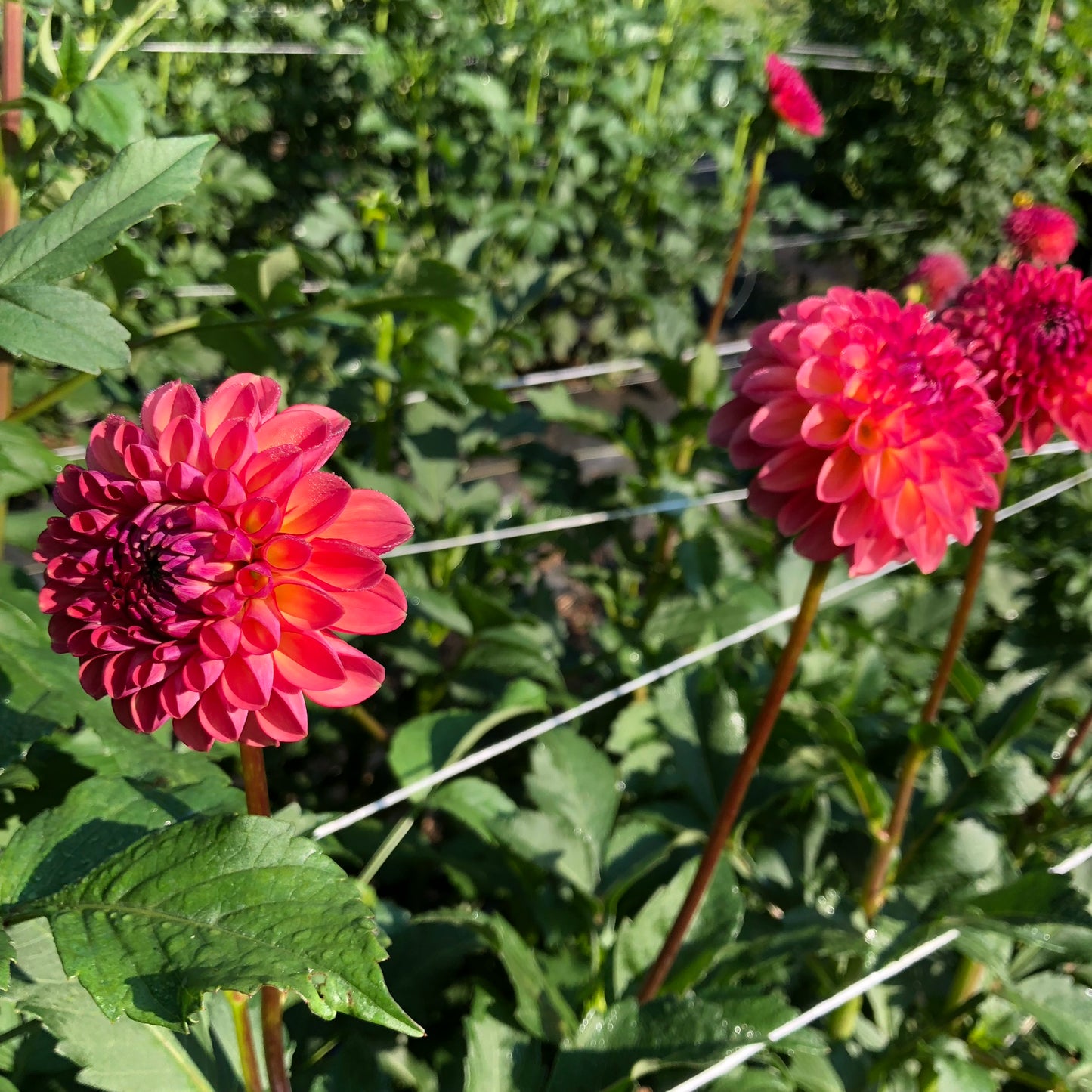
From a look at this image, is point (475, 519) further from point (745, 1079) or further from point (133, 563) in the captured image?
point (133, 563)

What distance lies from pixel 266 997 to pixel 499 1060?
12.9 inches

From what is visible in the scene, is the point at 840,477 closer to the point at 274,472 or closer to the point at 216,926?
the point at 274,472

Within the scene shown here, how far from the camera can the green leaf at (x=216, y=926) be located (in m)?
0.53

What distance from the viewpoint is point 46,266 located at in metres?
0.72

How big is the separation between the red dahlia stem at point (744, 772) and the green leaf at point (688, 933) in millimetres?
41

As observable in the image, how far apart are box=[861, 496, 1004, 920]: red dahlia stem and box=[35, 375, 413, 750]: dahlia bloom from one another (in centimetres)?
70

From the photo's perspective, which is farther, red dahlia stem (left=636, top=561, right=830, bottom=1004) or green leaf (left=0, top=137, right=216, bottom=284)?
red dahlia stem (left=636, top=561, right=830, bottom=1004)

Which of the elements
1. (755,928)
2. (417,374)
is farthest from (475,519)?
(755,928)

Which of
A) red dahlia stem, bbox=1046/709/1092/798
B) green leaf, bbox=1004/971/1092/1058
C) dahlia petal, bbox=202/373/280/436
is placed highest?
dahlia petal, bbox=202/373/280/436

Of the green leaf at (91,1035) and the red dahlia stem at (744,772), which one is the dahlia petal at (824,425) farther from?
the green leaf at (91,1035)

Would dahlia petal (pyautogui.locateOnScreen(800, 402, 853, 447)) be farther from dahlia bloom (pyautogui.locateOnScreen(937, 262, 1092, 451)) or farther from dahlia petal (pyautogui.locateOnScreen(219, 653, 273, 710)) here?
dahlia petal (pyautogui.locateOnScreen(219, 653, 273, 710))

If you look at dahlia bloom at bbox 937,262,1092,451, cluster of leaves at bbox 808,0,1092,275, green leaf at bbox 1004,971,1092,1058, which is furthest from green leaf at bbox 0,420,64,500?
cluster of leaves at bbox 808,0,1092,275

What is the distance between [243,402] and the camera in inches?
24.7

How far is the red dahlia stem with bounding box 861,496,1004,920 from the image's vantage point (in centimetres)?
106
